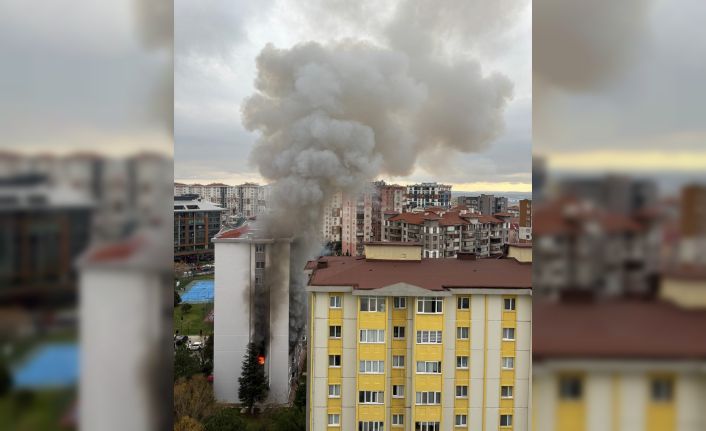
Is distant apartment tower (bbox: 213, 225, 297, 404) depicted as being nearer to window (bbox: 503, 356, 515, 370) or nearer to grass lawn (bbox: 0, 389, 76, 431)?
window (bbox: 503, 356, 515, 370)

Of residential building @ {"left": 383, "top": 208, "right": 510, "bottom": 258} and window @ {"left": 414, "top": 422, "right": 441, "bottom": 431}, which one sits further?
residential building @ {"left": 383, "top": 208, "right": 510, "bottom": 258}

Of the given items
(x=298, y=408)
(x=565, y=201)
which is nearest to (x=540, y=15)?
(x=565, y=201)

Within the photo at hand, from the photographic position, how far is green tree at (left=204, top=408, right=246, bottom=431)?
4062 mm

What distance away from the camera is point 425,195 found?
562 cm

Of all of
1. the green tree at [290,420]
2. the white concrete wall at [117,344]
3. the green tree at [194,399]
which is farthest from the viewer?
the green tree at [194,399]

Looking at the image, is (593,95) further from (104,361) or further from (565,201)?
(104,361)

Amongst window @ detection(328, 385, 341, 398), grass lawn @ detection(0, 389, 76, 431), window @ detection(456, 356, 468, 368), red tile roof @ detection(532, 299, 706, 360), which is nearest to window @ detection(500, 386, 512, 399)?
window @ detection(456, 356, 468, 368)

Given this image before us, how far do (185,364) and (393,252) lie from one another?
3141 millimetres

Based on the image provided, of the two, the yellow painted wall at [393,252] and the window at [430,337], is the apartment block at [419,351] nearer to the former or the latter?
the window at [430,337]

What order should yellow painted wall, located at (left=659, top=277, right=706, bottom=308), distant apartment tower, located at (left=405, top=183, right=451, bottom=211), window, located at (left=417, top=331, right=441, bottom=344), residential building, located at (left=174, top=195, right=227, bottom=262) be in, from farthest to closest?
distant apartment tower, located at (left=405, top=183, right=451, bottom=211) → residential building, located at (left=174, top=195, right=227, bottom=262) → window, located at (left=417, top=331, right=441, bottom=344) → yellow painted wall, located at (left=659, top=277, right=706, bottom=308)

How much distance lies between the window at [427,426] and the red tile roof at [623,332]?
3.23 meters

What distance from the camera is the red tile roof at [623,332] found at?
0.61m

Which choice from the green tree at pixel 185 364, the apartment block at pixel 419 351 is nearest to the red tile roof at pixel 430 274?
the apartment block at pixel 419 351

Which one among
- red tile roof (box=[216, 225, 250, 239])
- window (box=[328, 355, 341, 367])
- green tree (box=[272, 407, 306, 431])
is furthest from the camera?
red tile roof (box=[216, 225, 250, 239])
